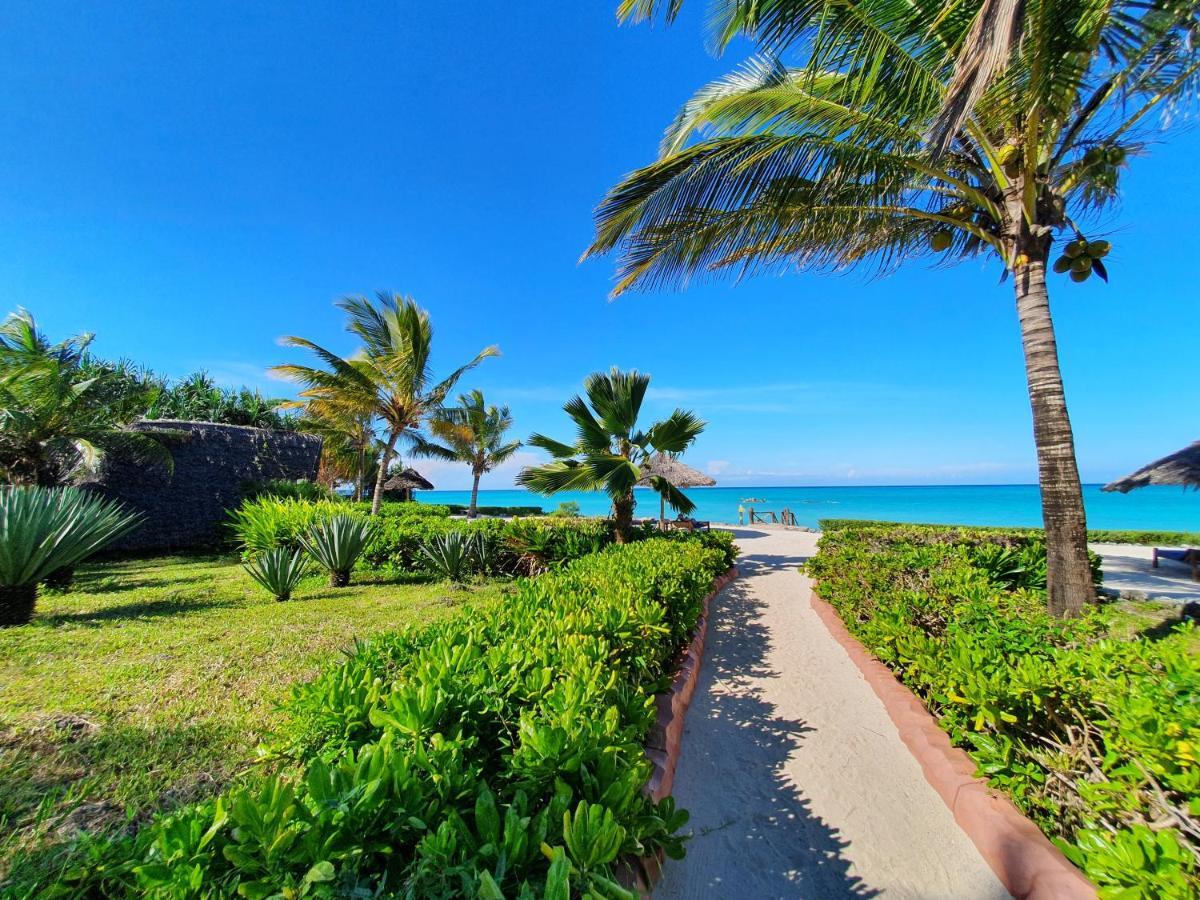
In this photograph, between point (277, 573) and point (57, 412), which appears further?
point (57, 412)

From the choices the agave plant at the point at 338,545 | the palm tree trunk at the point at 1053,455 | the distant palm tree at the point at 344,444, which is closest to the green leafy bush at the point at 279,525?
the agave plant at the point at 338,545

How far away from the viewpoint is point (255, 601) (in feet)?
19.0

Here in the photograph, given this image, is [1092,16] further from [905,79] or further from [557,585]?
[557,585]

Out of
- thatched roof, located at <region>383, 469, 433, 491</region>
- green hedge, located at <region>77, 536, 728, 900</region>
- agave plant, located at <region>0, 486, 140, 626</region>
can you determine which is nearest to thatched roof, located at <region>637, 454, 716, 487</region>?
agave plant, located at <region>0, 486, 140, 626</region>

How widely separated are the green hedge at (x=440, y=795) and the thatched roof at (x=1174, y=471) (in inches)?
472

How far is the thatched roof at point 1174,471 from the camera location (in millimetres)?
8109

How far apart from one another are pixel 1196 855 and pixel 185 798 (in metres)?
3.90

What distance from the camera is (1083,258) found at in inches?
157

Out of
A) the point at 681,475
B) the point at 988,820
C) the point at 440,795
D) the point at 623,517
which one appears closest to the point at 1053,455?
the point at 988,820

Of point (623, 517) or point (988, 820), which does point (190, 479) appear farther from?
point (988, 820)

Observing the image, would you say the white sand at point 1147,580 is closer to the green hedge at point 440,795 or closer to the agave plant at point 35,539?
the green hedge at point 440,795

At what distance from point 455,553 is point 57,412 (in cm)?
917

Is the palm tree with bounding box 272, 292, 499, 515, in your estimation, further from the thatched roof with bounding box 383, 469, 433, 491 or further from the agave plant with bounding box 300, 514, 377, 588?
the thatched roof with bounding box 383, 469, 433, 491

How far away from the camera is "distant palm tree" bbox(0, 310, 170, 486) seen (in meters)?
8.48
